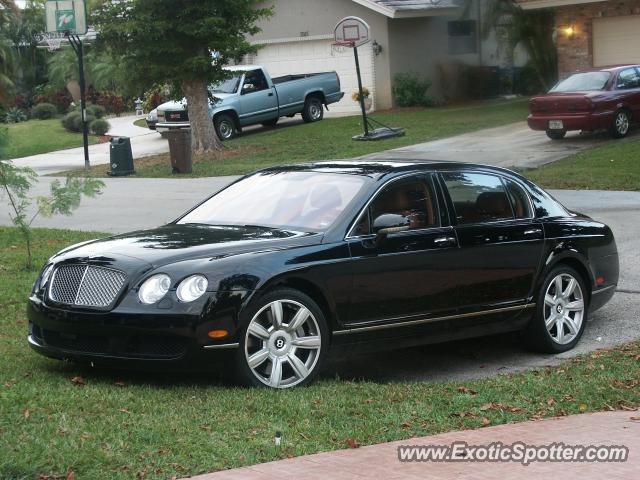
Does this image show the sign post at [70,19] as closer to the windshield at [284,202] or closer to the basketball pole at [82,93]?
the basketball pole at [82,93]

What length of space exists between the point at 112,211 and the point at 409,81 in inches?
705

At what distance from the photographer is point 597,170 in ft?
64.6

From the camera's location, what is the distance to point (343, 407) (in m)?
6.44

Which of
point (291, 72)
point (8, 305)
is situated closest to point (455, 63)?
point (291, 72)

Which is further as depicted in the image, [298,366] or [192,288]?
[298,366]

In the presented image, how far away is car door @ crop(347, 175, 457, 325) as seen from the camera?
24.7 feet

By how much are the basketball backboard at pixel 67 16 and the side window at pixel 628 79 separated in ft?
39.6

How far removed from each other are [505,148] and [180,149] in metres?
7.08

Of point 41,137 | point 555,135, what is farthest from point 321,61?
point 555,135

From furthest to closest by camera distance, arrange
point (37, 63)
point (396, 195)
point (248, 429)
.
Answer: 1. point (37, 63)
2. point (396, 195)
3. point (248, 429)

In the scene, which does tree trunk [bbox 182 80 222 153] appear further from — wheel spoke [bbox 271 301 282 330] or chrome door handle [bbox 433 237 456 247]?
wheel spoke [bbox 271 301 282 330]

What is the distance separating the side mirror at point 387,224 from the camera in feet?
25.2

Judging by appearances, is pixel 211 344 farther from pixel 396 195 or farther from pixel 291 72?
pixel 291 72

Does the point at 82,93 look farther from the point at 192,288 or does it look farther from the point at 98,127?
the point at 192,288
